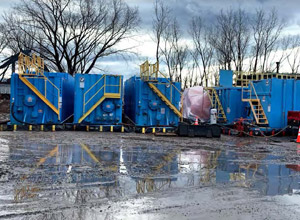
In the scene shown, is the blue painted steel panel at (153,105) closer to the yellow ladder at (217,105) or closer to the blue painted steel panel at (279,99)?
the yellow ladder at (217,105)

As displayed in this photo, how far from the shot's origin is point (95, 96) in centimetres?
1786

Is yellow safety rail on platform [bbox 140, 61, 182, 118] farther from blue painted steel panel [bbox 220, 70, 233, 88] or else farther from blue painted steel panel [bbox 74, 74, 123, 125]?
blue painted steel panel [bbox 220, 70, 233, 88]

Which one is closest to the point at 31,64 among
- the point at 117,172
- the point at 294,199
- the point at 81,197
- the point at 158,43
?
the point at 117,172

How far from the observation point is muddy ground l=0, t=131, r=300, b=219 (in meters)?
5.14

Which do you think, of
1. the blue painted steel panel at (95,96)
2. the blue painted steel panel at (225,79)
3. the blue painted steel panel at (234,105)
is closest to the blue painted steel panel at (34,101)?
the blue painted steel panel at (95,96)

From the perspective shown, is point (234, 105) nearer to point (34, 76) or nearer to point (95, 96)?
point (95, 96)

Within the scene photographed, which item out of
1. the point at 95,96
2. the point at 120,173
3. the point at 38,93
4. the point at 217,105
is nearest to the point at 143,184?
the point at 120,173

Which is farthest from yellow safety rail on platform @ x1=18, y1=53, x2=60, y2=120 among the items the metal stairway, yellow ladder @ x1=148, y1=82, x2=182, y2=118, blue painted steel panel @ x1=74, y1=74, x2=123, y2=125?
Answer: the metal stairway

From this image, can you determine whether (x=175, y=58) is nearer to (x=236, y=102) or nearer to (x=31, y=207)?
(x=236, y=102)

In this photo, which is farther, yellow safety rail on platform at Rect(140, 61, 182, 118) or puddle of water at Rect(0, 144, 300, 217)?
yellow safety rail on platform at Rect(140, 61, 182, 118)

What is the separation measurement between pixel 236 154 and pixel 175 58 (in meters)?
39.1

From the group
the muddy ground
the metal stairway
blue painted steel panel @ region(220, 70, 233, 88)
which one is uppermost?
blue painted steel panel @ region(220, 70, 233, 88)

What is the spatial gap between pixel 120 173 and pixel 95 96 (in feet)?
35.2

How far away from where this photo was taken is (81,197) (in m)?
5.69
